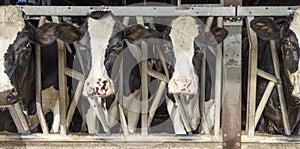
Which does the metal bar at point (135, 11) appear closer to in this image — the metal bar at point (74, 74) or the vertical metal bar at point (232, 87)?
the vertical metal bar at point (232, 87)

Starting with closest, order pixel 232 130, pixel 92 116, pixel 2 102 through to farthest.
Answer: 1. pixel 2 102
2. pixel 232 130
3. pixel 92 116

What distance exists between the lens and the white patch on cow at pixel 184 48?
2.23 metres

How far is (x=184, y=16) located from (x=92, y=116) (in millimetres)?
906

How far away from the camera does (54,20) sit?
249cm

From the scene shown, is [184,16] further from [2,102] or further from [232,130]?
[2,102]

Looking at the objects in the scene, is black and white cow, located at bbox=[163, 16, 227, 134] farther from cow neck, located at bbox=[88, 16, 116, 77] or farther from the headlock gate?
cow neck, located at bbox=[88, 16, 116, 77]

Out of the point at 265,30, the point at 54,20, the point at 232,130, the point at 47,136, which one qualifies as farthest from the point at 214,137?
the point at 54,20

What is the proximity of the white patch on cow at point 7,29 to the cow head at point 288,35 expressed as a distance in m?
1.28

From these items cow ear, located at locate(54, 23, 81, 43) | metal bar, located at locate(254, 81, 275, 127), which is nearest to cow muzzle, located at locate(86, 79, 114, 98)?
cow ear, located at locate(54, 23, 81, 43)

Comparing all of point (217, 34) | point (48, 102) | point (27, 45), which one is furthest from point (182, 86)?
point (48, 102)

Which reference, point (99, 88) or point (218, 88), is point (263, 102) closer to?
point (218, 88)

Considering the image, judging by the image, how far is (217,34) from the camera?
90.5 inches

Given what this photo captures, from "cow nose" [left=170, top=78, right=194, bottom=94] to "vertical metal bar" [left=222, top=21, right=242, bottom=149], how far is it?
27cm

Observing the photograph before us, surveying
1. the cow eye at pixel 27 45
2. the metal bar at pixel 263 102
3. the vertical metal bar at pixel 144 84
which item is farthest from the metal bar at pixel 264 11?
the cow eye at pixel 27 45
